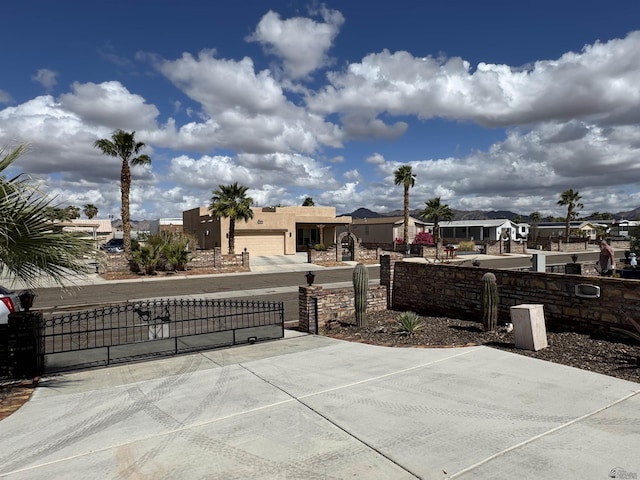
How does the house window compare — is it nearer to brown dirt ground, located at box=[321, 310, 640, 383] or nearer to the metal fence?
brown dirt ground, located at box=[321, 310, 640, 383]

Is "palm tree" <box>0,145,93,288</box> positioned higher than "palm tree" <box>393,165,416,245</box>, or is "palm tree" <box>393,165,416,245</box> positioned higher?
"palm tree" <box>393,165,416,245</box>

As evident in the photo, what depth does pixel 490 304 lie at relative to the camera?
8.98m

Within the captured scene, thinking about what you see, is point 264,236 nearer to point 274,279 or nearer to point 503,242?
point 274,279

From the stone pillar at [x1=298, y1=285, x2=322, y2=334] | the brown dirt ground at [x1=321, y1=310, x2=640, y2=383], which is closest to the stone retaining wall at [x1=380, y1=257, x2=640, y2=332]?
the brown dirt ground at [x1=321, y1=310, x2=640, y2=383]

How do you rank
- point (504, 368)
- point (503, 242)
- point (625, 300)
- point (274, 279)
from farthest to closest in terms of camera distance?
point (503, 242)
point (274, 279)
point (625, 300)
point (504, 368)

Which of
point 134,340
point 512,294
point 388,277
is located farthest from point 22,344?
point 512,294

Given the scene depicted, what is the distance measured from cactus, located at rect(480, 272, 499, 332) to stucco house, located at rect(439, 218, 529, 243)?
170 feet

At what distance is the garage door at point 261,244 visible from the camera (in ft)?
124

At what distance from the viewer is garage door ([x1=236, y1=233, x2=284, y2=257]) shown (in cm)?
3778

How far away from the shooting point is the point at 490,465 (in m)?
3.90

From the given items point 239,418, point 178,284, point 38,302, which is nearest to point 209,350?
point 239,418

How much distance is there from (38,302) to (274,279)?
10817 mm

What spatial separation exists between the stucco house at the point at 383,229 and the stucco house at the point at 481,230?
6362 mm

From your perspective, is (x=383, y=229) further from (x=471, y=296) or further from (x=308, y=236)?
(x=471, y=296)
